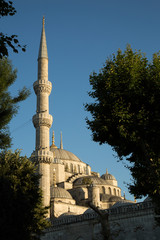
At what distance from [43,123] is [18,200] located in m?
17.6

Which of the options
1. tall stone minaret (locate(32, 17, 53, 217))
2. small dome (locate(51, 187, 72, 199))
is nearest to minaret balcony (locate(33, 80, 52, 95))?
tall stone minaret (locate(32, 17, 53, 217))

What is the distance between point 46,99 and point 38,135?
4.66m

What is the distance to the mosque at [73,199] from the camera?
2352 cm

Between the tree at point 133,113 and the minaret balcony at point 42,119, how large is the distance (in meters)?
20.1

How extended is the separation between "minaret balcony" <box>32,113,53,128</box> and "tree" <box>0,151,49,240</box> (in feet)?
45.5

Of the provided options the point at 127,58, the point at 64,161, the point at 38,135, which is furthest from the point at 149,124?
the point at 64,161

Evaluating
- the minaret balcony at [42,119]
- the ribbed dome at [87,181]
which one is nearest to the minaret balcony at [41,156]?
the minaret balcony at [42,119]

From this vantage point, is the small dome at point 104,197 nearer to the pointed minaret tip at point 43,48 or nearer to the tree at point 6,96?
the pointed minaret tip at point 43,48

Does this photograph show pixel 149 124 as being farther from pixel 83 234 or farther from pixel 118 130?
pixel 83 234

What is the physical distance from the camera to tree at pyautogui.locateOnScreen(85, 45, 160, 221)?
12234 millimetres

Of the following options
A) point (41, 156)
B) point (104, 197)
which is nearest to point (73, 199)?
point (104, 197)

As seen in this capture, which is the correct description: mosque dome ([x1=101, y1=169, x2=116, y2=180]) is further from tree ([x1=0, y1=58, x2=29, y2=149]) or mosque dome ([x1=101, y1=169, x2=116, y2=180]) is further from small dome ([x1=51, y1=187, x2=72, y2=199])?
tree ([x1=0, y1=58, x2=29, y2=149])

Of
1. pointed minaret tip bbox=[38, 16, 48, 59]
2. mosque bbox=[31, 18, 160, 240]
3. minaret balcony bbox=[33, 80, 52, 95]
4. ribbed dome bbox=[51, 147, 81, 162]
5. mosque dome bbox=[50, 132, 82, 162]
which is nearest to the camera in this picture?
mosque bbox=[31, 18, 160, 240]

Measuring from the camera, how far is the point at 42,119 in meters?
33.3
